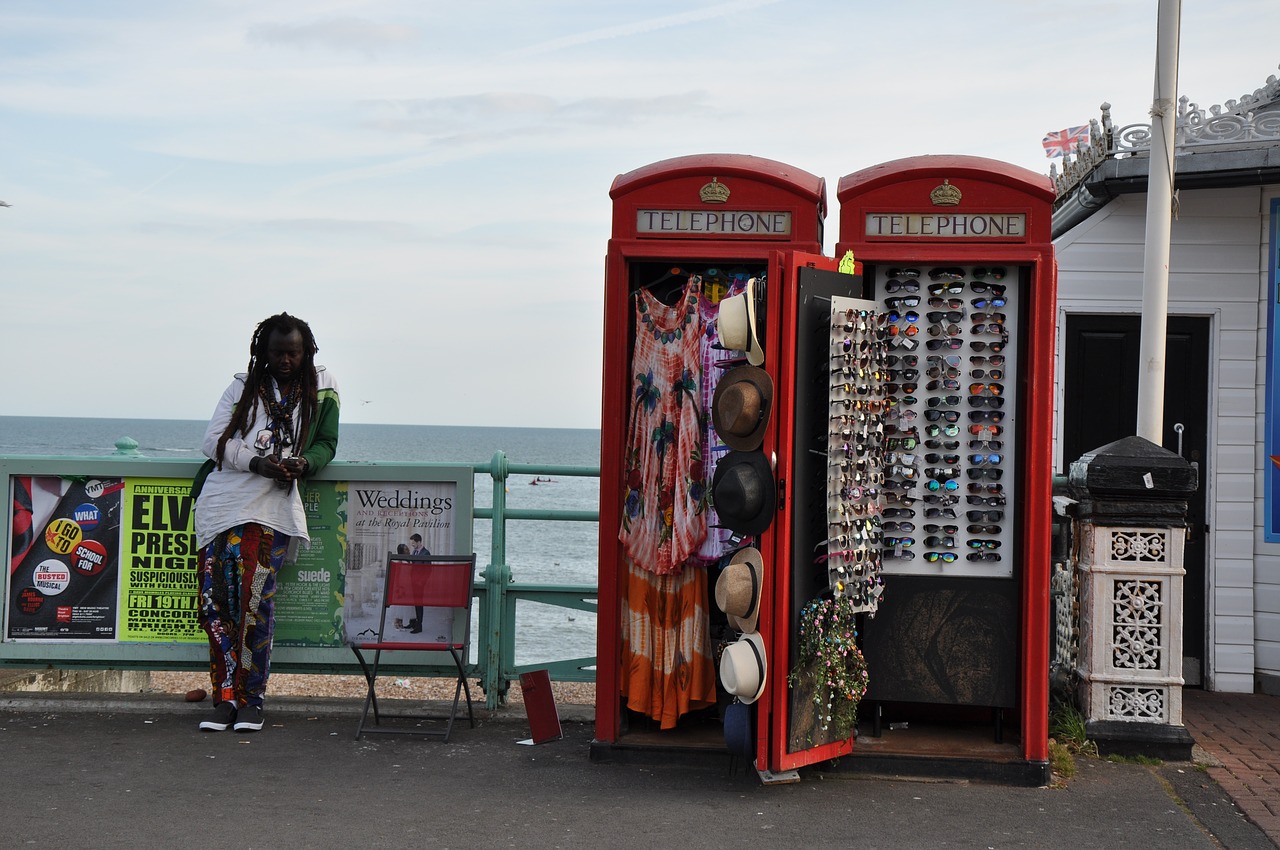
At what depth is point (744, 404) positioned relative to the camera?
559 cm

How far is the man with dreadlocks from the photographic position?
22.8ft

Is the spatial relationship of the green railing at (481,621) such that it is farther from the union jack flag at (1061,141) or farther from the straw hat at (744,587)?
the union jack flag at (1061,141)

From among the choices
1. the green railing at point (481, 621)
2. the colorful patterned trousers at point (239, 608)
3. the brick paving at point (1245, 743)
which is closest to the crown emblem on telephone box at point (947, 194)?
the green railing at point (481, 621)

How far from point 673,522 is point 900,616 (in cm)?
126

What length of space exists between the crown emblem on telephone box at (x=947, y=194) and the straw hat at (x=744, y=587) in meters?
1.91

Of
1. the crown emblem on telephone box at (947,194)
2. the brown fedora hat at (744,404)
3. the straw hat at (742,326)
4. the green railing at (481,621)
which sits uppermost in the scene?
the crown emblem on telephone box at (947,194)

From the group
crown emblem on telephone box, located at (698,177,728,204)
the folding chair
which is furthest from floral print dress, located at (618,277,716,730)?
the folding chair

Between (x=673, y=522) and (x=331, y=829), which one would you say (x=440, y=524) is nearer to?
(x=673, y=522)

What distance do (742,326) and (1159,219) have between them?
3296 millimetres

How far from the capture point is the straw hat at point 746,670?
5605mm

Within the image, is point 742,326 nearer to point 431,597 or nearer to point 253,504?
point 431,597

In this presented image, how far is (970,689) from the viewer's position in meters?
6.41

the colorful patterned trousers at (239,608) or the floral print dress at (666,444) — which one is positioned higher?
the floral print dress at (666,444)

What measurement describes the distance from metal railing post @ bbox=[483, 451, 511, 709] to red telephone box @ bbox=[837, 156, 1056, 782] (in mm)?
2103
